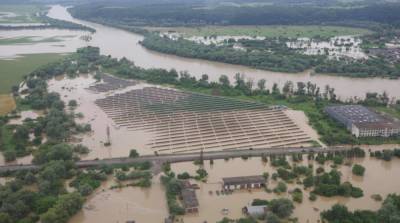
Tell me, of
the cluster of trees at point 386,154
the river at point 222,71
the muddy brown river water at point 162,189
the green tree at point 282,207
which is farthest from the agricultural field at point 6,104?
the cluster of trees at point 386,154

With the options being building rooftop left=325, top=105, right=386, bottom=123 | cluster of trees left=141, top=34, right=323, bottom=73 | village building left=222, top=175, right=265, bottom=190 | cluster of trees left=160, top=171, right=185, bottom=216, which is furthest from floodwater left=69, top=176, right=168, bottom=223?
cluster of trees left=141, top=34, right=323, bottom=73

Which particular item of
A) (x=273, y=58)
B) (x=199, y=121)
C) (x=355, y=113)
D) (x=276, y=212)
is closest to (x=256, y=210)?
(x=276, y=212)

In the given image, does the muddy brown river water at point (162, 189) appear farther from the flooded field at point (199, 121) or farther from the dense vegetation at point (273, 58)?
the dense vegetation at point (273, 58)

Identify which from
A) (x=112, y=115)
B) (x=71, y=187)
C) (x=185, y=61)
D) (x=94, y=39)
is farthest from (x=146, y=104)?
(x=94, y=39)

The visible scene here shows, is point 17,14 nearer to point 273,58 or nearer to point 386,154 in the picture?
point 273,58

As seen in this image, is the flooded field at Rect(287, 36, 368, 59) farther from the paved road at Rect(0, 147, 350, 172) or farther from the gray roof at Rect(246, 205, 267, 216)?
the gray roof at Rect(246, 205, 267, 216)

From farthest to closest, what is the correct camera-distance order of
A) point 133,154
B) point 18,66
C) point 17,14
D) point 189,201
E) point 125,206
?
1. point 17,14
2. point 18,66
3. point 133,154
4. point 125,206
5. point 189,201

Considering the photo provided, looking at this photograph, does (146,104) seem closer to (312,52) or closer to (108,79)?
(108,79)
